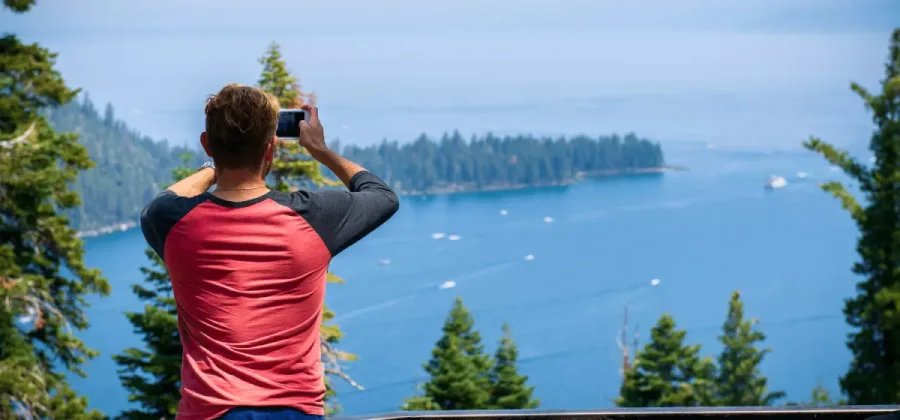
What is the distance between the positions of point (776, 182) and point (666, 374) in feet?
117

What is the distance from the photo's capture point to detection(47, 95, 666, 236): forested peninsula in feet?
109

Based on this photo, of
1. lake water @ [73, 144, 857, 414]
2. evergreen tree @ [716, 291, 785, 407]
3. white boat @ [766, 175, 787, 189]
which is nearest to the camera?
evergreen tree @ [716, 291, 785, 407]

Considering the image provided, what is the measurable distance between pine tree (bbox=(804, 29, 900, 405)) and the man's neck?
1281 centimetres

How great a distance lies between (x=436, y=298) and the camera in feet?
127

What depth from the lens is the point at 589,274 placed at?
42.8 m

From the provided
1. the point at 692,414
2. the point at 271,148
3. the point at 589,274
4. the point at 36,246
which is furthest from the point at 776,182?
the point at 271,148

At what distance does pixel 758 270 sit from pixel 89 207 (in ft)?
89.3

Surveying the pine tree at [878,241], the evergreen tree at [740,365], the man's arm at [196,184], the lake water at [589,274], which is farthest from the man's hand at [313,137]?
the lake water at [589,274]

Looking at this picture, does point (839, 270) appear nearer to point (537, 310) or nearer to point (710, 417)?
point (537, 310)

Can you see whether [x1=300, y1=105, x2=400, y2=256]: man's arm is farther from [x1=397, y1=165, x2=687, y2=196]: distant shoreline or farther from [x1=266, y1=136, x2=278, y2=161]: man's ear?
[x1=397, y1=165, x2=687, y2=196]: distant shoreline

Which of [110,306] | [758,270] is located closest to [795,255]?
[758,270]

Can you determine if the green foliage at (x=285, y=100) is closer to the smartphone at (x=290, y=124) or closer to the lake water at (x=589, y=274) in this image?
the smartphone at (x=290, y=124)

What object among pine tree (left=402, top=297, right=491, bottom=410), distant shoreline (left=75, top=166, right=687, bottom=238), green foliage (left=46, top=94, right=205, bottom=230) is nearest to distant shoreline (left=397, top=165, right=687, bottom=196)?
distant shoreline (left=75, top=166, right=687, bottom=238)

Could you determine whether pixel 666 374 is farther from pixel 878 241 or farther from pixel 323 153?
pixel 323 153
